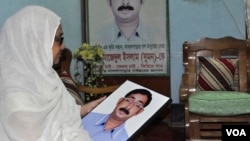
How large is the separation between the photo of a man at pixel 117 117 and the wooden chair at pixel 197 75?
110 centimetres

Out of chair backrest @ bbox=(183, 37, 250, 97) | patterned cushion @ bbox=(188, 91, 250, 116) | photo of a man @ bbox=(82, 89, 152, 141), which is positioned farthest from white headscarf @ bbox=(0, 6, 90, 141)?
chair backrest @ bbox=(183, 37, 250, 97)

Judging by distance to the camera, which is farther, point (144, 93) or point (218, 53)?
point (218, 53)

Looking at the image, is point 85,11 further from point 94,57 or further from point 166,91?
point 166,91

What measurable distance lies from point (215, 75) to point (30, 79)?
203cm

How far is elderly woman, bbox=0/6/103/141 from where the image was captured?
1354 mm

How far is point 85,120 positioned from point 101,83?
1.88m

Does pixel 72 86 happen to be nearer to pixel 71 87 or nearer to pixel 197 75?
pixel 71 87

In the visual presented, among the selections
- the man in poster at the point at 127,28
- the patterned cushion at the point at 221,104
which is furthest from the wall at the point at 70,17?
the patterned cushion at the point at 221,104

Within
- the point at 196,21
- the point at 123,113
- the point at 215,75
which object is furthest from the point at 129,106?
the point at 196,21

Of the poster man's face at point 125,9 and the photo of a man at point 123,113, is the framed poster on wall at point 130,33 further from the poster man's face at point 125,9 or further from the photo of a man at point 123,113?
the photo of a man at point 123,113

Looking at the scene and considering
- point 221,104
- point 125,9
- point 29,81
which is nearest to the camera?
point 29,81

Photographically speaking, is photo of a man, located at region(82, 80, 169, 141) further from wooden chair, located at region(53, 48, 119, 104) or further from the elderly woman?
wooden chair, located at region(53, 48, 119, 104)

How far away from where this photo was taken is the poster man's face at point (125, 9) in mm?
3736

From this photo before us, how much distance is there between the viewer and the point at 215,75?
3.10 meters
